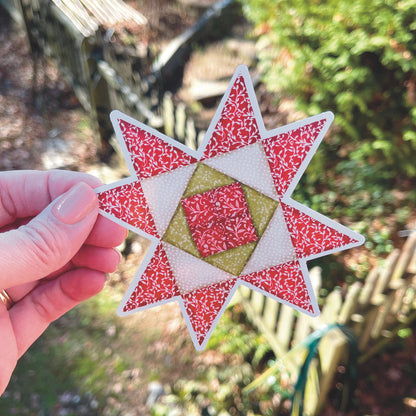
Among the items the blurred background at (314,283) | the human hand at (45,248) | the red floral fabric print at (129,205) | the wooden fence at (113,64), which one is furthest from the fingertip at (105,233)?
the wooden fence at (113,64)

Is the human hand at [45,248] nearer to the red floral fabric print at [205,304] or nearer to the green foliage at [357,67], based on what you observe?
the red floral fabric print at [205,304]

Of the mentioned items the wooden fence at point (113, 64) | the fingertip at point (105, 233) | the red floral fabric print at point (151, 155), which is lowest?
the fingertip at point (105, 233)

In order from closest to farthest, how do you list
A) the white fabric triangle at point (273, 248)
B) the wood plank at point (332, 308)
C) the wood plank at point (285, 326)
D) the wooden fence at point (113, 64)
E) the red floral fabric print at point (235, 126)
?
the red floral fabric print at point (235, 126) → the white fabric triangle at point (273, 248) → the wood plank at point (332, 308) → the wood plank at point (285, 326) → the wooden fence at point (113, 64)

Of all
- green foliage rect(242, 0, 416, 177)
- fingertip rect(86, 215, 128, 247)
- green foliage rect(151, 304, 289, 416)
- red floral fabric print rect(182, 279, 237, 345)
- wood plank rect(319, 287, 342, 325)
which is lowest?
green foliage rect(151, 304, 289, 416)

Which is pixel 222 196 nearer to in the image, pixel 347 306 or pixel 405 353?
pixel 347 306

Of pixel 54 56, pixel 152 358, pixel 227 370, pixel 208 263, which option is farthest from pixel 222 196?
pixel 54 56

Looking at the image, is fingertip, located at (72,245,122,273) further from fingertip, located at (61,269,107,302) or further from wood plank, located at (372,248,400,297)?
wood plank, located at (372,248,400,297)

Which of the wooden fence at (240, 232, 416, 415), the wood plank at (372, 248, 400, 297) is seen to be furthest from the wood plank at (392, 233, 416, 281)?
the wood plank at (372, 248, 400, 297)
